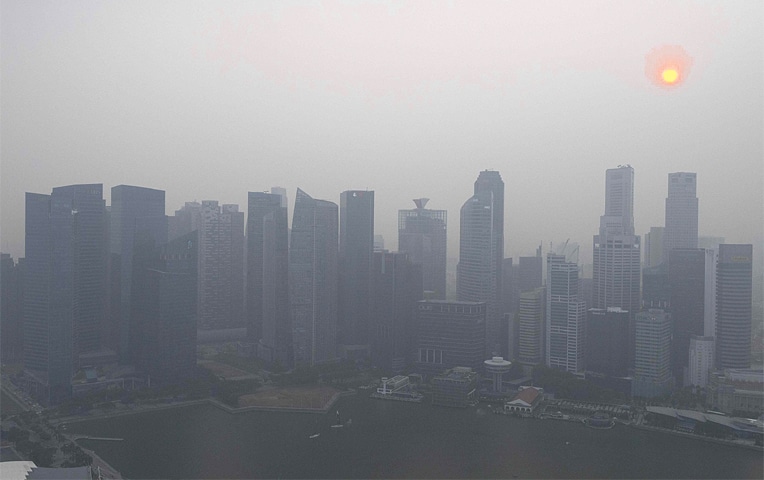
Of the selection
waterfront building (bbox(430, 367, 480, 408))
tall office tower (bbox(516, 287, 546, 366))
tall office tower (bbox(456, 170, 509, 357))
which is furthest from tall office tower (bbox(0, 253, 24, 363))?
tall office tower (bbox(516, 287, 546, 366))

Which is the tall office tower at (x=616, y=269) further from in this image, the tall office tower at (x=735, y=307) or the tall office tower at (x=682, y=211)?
the tall office tower at (x=735, y=307)

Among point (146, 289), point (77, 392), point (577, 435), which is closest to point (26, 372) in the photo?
point (77, 392)

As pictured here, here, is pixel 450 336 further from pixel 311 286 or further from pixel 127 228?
pixel 127 228

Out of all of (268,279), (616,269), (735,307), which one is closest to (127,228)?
(268,279)

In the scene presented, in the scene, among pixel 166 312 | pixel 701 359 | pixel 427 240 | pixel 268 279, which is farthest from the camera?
pixel 427 240

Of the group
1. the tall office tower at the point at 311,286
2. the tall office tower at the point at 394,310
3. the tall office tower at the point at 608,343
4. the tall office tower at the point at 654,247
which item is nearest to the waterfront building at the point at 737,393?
the tall office tower at the point at 608,343

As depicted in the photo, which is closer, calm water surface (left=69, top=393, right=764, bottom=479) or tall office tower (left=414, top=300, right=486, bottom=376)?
calm water surface (left=69, top=393, right=764, bottom=479)

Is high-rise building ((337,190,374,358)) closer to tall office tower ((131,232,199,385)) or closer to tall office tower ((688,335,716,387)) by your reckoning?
tall office tower ((131,232,199,385))
